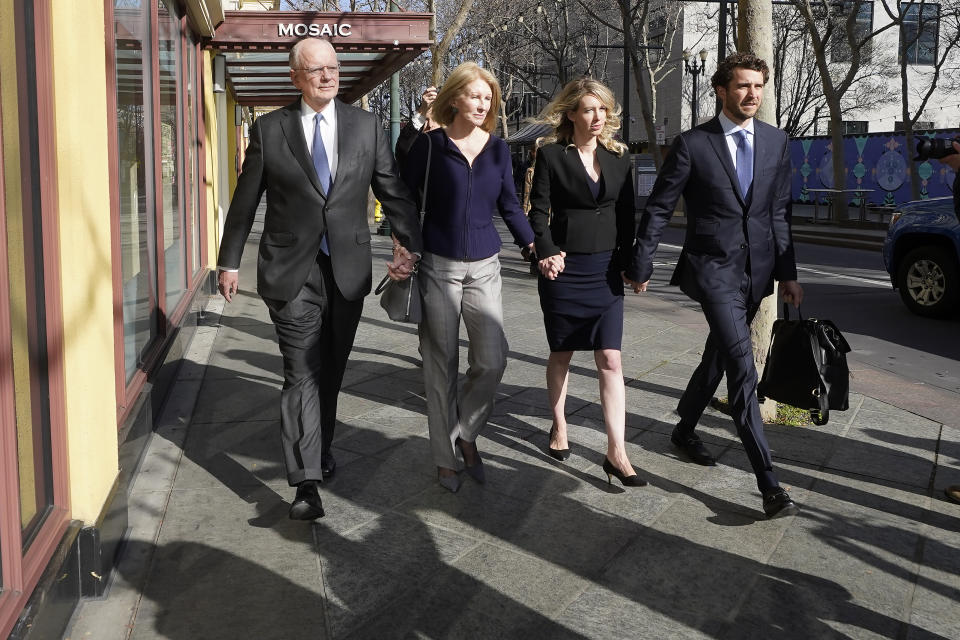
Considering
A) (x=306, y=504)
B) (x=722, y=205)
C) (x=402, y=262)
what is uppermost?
(x=722, y=205)

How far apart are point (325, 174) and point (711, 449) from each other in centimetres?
241

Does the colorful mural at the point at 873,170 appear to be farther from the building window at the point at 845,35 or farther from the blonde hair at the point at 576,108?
the blonde hair at the point at 576,108

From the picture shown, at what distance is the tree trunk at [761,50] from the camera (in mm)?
5809

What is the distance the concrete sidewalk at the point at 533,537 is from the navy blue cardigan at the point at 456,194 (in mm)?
1058

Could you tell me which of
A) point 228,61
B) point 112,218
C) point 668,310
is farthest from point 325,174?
point 228,61

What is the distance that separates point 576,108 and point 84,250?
2.26 m

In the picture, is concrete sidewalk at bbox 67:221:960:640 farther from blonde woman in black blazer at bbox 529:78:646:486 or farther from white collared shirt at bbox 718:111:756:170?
white collared shirt at bbox 718:111:756:170

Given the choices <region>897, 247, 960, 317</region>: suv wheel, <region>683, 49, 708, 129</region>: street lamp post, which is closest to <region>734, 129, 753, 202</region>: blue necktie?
<region>897, 247, 960, 317</region>: suv wheel

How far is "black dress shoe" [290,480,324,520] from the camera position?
13.3ft

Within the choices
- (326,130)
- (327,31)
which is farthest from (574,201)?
(327,31)

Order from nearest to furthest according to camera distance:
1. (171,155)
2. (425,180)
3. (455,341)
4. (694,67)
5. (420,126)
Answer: (425,180)
(455,341)
(420,126)
(171,155)
(694,67)

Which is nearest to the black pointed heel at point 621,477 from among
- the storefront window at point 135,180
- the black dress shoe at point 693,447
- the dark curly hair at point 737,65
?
the black dress shoe at point 693,447

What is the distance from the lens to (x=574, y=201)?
15.4ft

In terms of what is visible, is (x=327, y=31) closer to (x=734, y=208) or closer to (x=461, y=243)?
(x=461, y=243)
